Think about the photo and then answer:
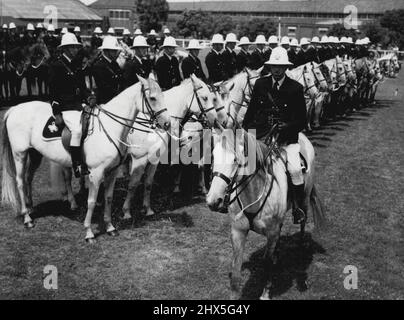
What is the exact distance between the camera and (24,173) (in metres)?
8.62

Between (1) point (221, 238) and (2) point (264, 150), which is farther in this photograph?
(1) point (221, 238)

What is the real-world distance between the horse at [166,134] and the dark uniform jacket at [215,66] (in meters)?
4.10

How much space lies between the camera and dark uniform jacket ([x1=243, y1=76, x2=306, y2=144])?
6.13 m

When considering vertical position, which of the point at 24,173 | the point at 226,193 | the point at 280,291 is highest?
Result: the point at 226,193

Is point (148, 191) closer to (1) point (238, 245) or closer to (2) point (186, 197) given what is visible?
(2) point (186, 197)

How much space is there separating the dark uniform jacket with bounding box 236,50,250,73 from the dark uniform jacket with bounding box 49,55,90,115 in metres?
7.45

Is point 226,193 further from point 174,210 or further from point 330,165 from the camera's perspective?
point 330,165

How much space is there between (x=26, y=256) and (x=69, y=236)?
924mm

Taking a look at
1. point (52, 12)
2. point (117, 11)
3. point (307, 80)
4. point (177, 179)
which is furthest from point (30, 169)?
point (117, 11)

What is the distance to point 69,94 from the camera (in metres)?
8.27

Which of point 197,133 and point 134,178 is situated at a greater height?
point 197,133

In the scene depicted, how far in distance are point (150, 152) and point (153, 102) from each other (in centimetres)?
148

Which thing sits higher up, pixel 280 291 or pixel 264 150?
pixel 264 150

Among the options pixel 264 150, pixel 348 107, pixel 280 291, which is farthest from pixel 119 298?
pixel 348 107
